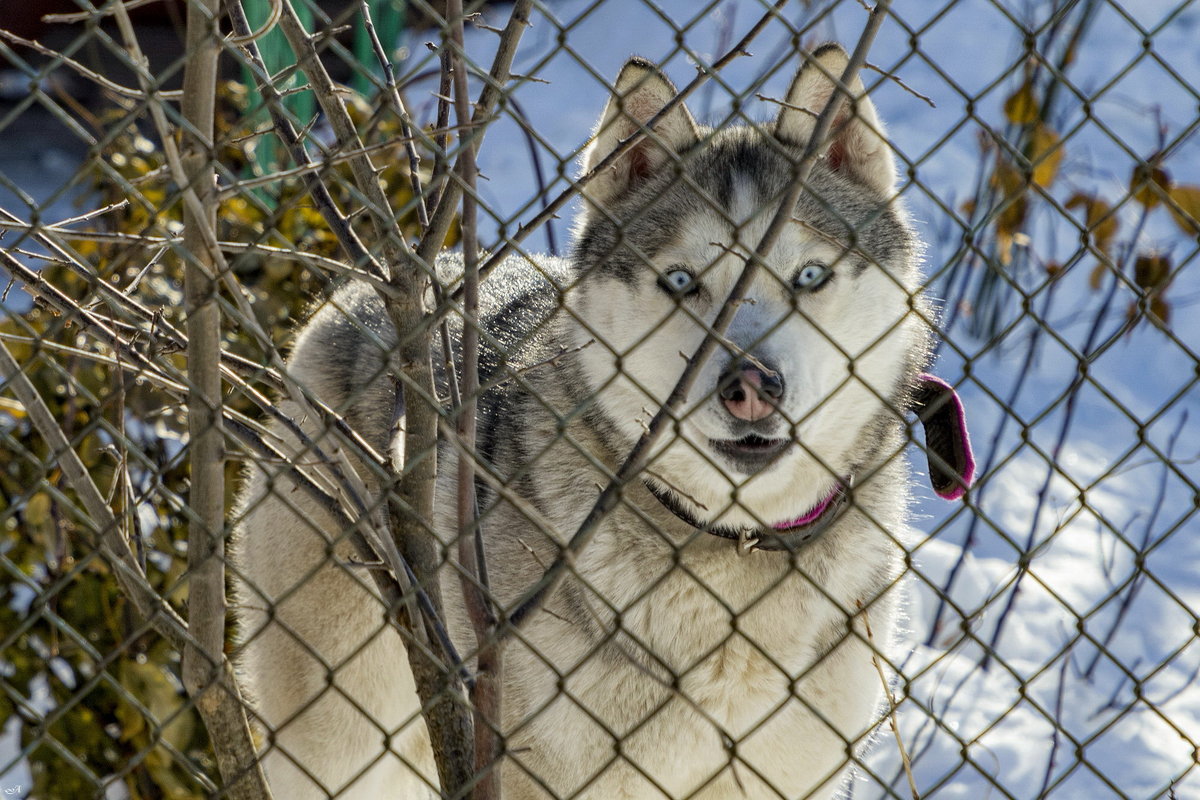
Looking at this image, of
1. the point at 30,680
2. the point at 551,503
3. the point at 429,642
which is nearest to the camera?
the point at 429,642

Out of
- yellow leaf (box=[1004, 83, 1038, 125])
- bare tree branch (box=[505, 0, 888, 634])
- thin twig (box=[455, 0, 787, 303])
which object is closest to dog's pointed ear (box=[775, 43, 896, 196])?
thin twig (box=[455, 0, 787, 303])

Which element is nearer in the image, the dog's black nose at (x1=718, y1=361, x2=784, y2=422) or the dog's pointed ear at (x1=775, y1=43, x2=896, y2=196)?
the dog's black nose at (x1=718, y1=361, x2=784, y2=422)

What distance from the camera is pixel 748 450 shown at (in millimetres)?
2342

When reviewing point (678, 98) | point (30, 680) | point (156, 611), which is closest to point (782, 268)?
point (678, 98)

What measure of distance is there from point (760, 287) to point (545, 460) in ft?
2.10

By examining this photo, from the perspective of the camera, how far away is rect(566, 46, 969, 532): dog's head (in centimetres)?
239

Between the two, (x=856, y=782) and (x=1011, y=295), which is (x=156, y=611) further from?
(x=1011, y=295)

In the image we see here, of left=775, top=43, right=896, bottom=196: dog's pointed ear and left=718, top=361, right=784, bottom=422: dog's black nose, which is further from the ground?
left=775, top=43, right=896, bottom=196: dog's pointed ear

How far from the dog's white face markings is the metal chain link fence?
1 centimetres

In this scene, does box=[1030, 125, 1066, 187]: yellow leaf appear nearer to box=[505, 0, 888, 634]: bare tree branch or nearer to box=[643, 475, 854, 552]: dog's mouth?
box=[643, 475, 854, 552]: dog's mouth

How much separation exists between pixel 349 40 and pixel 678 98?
17.9 feet

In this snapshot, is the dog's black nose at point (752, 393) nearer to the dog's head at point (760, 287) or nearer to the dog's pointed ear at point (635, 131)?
the dog's head at point (760, 287)

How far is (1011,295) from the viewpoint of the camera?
18.6 ft

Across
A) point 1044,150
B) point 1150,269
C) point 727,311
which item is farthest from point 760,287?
point 1150,269
